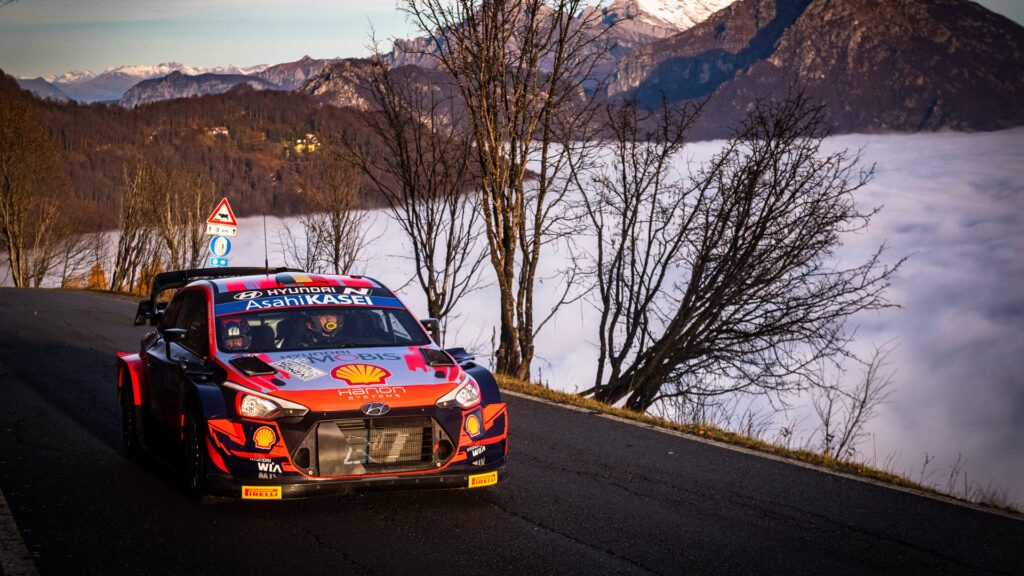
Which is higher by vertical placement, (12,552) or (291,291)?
(291,291)

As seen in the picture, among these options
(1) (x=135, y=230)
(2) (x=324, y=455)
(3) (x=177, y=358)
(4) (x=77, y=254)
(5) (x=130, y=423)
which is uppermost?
(3) (x=177, y=358)

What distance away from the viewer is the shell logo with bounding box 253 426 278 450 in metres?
5.34

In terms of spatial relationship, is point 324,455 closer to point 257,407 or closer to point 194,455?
point 257,407

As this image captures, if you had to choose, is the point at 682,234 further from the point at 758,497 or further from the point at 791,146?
the point at 758,497

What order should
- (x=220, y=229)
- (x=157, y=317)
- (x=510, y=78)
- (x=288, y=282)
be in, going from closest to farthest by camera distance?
(x=288, y=282), (x=157, y=317), (x=510, y=78), (x=220, y=229)

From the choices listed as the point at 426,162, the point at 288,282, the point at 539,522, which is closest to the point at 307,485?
the point at 539,522

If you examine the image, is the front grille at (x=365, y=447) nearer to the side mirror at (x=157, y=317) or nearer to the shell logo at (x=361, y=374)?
the shell logo at (x=361, y=374)

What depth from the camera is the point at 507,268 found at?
15781 mm

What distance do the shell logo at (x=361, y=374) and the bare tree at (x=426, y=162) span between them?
11716 millimetres

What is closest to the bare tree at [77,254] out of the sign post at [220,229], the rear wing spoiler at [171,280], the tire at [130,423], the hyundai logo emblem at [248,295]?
the sign post at [220,229]

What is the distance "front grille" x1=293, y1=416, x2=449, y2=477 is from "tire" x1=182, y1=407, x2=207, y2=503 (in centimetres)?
69

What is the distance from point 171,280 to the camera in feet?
28.0

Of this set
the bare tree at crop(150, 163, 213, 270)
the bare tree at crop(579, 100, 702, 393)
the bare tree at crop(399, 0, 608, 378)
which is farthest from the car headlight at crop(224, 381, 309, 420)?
the bare tree at crop(150, 163, 213, 270)

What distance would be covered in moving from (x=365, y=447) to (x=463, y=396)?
0.75 meters
